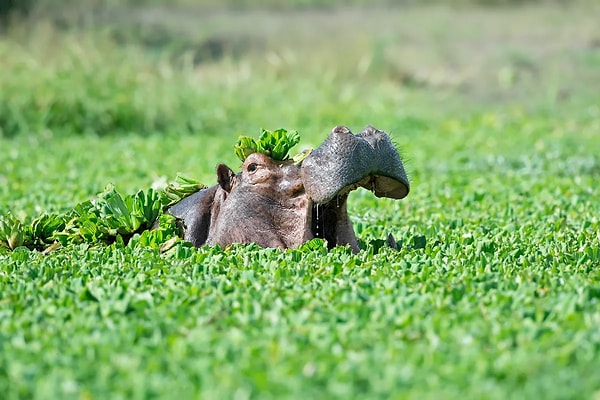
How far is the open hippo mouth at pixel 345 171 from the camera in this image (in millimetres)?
4340

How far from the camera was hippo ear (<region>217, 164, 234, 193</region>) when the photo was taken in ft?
15.8

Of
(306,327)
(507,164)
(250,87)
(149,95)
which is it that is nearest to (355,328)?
(306,327)

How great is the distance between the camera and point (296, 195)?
467cm

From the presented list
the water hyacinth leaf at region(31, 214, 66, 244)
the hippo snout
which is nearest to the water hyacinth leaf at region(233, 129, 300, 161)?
the hippo snout

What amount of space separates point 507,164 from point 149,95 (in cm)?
507

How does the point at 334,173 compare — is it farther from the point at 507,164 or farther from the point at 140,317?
the point at 507,164

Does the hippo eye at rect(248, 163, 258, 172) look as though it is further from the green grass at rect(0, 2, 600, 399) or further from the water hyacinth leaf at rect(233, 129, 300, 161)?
the green grass at rect(0, 2, 600, 399)

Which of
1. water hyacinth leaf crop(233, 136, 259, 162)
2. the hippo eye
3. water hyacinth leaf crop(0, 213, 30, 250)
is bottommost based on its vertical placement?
water hyacinth leaf crop(0, 213, 30, 250)

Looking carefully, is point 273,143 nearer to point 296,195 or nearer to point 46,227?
point 296,195

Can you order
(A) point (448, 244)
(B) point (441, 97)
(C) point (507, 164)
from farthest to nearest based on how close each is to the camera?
(B) point (441, 97) → (C) point (507, 164) → (A) point (448, 244)

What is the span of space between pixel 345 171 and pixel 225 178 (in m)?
0.75

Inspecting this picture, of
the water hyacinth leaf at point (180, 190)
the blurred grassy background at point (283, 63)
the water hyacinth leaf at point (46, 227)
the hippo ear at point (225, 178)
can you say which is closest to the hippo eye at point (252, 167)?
the hippo ear at point (225, 178)

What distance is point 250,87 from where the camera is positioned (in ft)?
48.7

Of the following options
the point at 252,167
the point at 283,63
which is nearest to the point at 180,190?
the point at 252,167
